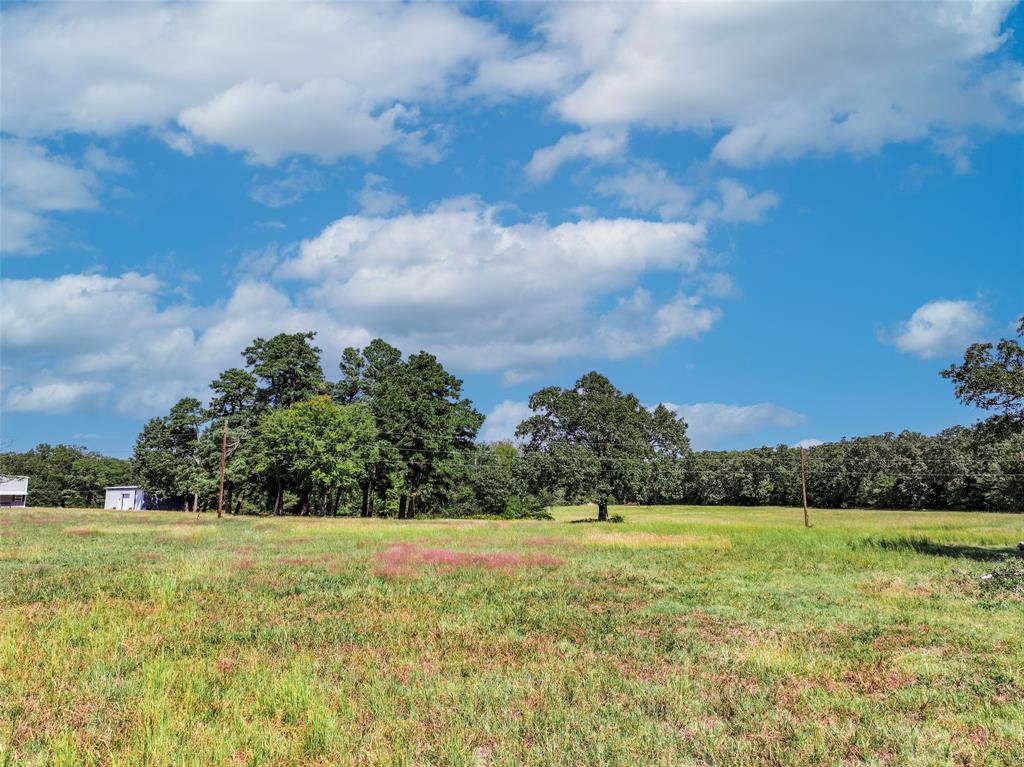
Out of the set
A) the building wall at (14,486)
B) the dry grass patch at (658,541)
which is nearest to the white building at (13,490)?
the building wall at (14,486)

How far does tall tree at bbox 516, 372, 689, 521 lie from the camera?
2488 inches

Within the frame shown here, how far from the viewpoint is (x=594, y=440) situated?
6712 centimetres

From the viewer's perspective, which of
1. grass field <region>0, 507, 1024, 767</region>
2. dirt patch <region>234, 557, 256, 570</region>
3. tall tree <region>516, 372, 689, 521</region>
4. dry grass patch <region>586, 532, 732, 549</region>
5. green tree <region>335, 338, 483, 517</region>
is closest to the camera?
grass field <region>0, 507, 1024, 767</region>

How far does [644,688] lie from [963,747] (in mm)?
3647

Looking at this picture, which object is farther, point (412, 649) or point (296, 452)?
point (296, 452)

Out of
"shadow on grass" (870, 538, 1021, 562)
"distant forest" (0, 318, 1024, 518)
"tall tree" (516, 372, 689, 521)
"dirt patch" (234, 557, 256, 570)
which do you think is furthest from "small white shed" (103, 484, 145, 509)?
"shadow on grass" (870, 538, 1021, 562)

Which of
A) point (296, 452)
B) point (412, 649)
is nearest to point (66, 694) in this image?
point (412, 649)

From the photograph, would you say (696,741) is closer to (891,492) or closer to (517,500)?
(517,500)

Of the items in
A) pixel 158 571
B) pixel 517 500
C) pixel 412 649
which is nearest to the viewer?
pixel 412 649

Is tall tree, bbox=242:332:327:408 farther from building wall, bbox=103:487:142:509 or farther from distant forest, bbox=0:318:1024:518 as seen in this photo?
building wall, bbox=103:487:142:509

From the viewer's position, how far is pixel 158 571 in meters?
20.4

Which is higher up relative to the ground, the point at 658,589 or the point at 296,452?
the point at 296,452

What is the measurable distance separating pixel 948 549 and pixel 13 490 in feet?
436

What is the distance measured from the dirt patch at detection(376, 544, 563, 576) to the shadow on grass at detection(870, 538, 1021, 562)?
17793mm
